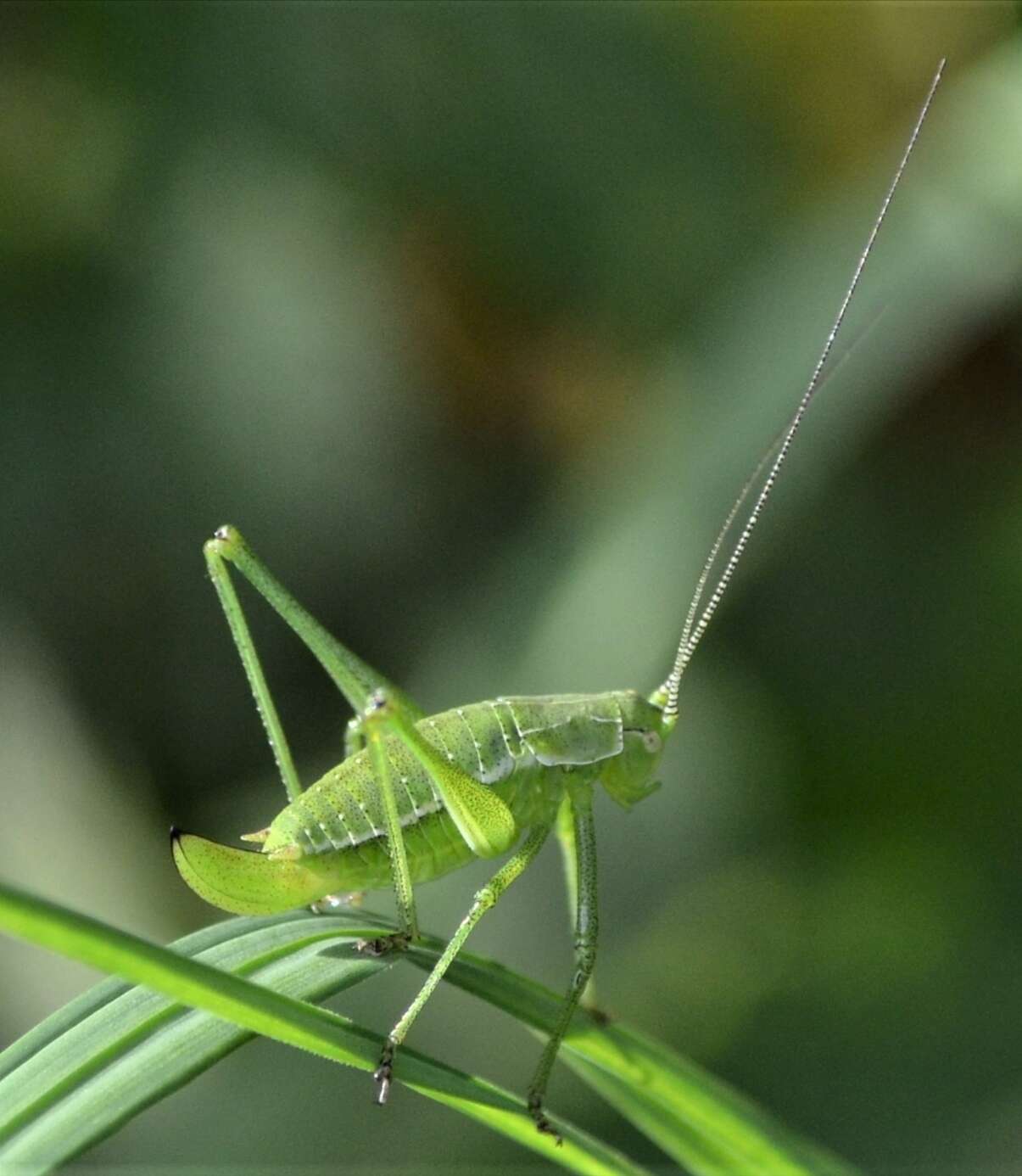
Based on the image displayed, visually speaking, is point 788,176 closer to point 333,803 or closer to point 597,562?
point 597,562

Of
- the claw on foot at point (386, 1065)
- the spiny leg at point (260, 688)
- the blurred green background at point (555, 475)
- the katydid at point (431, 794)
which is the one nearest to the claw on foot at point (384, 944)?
the katydid at point (431, 794)

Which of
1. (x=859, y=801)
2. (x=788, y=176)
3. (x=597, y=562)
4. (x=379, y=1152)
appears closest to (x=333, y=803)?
(x=379, y=1152)

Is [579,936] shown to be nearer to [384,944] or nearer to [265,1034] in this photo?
[384,944]

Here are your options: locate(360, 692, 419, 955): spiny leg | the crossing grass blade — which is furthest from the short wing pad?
the crossing grass blade

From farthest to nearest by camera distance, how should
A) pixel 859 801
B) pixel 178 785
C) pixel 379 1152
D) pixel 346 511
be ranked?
pixel 346 511 < pixel 178 785 < pixel 859 801 < pixel 379 1152

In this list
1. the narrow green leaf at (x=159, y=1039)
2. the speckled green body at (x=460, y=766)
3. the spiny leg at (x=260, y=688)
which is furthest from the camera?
the spiny leg at (x=260, y=688)

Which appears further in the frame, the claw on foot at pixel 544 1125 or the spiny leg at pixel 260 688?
the spiny leg at pixel 260 688

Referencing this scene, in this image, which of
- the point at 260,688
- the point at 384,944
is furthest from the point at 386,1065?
the point at 260,688

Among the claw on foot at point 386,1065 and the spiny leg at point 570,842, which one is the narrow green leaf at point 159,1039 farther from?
the spiny leg at point 570,842
